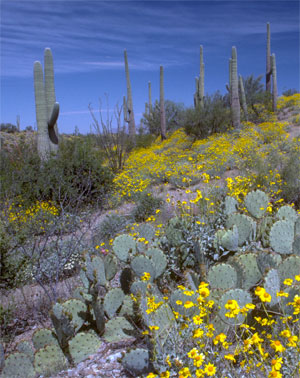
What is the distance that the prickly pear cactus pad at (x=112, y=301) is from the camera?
3176 mm

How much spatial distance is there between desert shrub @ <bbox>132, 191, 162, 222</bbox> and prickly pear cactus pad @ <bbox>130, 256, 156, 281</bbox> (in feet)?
15.0

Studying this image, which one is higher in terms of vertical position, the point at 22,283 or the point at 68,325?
the point at 68,325

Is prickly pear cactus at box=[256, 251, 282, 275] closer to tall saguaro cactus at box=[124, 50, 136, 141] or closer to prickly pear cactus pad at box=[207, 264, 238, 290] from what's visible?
prickly pear cactus pad at box=[207, 264, 238, 290]

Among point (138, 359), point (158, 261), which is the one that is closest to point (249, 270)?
point (158, 261)

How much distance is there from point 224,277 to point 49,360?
63.3 inches

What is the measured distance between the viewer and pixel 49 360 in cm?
292

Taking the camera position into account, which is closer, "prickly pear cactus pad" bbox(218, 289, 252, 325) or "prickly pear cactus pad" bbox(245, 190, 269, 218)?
"prickly pear cactus pad" bbox(218, 289, 252, 325)

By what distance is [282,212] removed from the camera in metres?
4.09

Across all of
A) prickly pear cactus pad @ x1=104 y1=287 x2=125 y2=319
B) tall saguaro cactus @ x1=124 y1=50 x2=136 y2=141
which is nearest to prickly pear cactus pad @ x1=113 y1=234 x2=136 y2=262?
prickly pear cactus pad @ x1=104 y1=287 x2=125 y2=319

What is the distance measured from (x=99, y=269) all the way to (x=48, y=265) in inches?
101

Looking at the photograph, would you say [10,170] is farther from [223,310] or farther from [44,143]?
[223,310]

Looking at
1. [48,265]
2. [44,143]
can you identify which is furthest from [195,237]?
[44,143]

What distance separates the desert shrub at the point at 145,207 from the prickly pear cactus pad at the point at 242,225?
13.8 feet

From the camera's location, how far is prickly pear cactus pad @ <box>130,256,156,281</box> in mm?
3236
